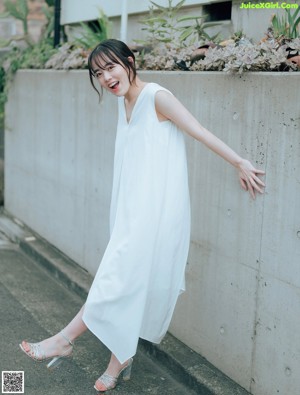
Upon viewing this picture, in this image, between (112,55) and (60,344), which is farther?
(60,344)

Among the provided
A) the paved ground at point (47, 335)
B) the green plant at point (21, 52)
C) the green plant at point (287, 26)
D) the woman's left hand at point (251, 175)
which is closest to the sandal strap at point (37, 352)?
the paved ground at point (47, 335)

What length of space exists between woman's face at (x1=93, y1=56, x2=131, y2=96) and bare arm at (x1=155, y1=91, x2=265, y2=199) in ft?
0.67

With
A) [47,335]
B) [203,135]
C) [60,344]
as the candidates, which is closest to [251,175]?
[203,135]

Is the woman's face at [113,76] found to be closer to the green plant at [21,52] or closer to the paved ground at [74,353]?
the paved ground at [74,353]

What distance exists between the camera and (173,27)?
5312 mm

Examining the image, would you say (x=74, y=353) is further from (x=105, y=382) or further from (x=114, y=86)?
(x=114, y=86)

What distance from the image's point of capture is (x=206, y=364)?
4.16 meters

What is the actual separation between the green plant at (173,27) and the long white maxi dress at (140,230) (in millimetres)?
1479

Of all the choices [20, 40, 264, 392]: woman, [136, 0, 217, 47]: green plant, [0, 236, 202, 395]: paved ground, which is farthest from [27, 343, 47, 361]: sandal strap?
[136, 0, 217, 47]: green plant

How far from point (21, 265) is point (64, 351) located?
108 inches

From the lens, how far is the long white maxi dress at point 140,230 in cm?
363

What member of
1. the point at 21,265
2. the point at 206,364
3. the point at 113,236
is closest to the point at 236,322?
the point at 206,364

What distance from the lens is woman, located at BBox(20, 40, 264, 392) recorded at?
3.62 metres

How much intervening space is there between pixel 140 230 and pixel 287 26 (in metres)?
1.54
